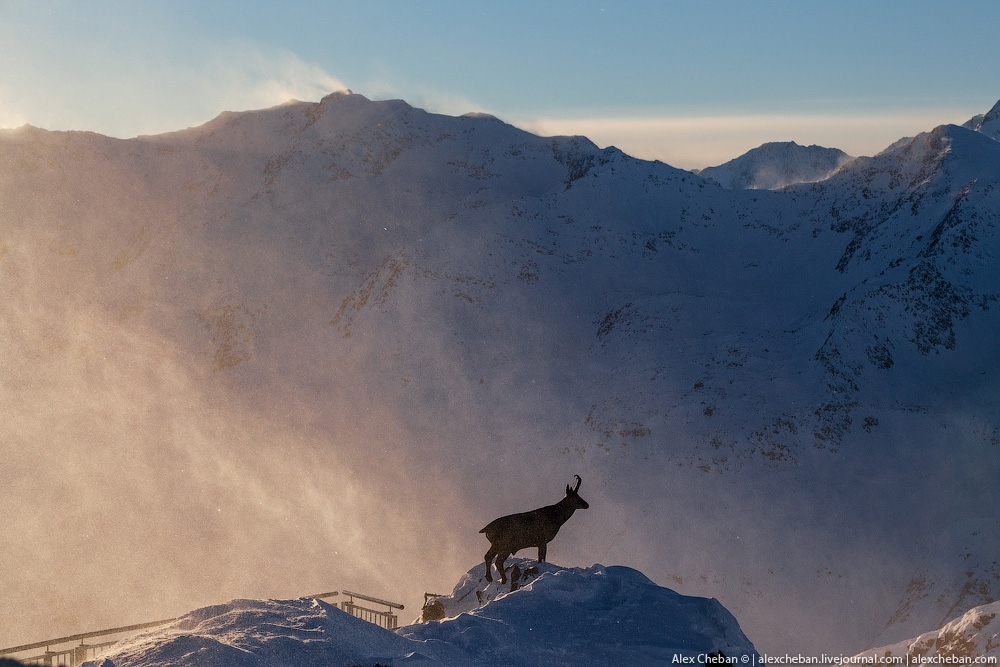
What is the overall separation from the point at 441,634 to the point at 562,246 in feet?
276

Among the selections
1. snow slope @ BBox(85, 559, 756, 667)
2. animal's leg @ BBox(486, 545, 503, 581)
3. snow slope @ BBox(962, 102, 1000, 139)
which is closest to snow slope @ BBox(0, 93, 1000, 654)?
animal's leg @ BBox(486, 545, 503, 581)

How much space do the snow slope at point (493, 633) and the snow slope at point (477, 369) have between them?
33769 millimetres

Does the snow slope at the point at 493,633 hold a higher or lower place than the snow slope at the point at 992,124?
lower

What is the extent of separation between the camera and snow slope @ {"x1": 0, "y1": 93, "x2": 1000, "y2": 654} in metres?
53.9

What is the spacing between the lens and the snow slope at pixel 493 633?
31.1ft

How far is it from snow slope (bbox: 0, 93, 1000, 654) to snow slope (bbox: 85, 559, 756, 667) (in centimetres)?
3377

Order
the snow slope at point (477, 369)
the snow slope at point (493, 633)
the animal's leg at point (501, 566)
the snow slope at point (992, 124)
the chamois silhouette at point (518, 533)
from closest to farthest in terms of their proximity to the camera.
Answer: the snow slope at point (493, 633) < the animal's leg at point (501, 566) < the chamois silhouette at point (518, 533) < the snow slope at point (477, 369) < the snow slope at point (992, 124)

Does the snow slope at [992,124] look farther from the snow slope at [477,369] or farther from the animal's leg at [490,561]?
the animal's leg at [490,561]

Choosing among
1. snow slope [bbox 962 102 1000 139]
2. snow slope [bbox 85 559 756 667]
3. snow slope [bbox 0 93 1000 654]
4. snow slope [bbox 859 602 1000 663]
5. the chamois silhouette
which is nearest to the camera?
snow slope [bbox 85 559 756 667]

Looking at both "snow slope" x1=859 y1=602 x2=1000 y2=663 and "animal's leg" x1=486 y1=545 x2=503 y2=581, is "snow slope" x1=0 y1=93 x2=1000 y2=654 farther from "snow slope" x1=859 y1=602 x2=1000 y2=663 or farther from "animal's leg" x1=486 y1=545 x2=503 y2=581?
"animal's leg" x1=486 y1=545 x2=503 y2=581

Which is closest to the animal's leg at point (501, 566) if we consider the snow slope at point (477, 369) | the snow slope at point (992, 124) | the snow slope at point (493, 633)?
the snow slope at point (493, 633)

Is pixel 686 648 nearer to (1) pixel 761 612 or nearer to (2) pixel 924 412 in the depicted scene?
(1) pixel 761 612

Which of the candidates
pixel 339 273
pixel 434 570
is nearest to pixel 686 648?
pixel 434 570

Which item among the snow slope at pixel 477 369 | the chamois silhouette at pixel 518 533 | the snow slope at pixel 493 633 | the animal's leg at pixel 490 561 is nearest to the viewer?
the snow slope at pixel 493 633
